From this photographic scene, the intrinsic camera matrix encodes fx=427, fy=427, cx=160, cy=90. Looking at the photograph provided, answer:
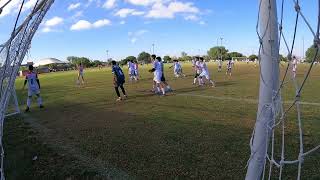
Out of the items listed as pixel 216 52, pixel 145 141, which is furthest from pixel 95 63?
pixel 145 141

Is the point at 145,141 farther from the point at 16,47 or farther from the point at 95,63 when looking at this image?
the point at 95,63

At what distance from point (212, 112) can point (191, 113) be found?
76 centimetres

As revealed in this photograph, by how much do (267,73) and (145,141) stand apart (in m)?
5.60

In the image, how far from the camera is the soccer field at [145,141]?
27.1ft

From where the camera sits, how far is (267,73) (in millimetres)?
5523

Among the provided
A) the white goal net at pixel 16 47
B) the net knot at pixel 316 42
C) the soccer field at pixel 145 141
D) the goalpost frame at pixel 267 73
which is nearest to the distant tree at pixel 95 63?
the soccer field at pixel 145 141

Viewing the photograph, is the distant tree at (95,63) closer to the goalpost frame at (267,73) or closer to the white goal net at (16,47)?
the white goal net at (16,47)

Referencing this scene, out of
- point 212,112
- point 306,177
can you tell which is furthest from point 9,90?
point 212,112

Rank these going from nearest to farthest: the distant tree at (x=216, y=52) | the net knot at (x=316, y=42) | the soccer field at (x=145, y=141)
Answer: the net knot at (x=316, y=42) < the soccer field at (x=145, y=141) < the distant tree at (x=216, y=52)

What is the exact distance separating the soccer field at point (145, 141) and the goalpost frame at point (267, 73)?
1.95m

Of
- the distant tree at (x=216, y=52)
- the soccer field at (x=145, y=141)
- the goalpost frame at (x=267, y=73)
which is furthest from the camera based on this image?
the distant tree at (x=216, y=52)

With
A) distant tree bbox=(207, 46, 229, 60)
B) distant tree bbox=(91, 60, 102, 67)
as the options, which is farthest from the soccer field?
distant tree bbox=(207, 46, 229, 60)

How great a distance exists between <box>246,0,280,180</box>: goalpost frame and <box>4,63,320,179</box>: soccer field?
1955 millimetres

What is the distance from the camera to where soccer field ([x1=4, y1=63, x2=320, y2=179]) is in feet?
27.1
